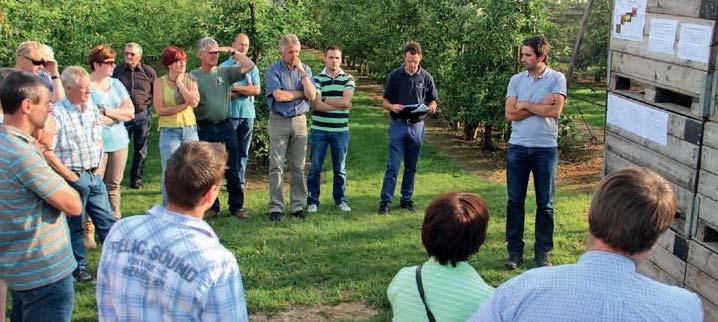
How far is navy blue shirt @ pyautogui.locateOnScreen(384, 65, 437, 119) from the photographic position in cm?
779

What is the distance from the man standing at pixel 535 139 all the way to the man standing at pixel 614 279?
4019 mm

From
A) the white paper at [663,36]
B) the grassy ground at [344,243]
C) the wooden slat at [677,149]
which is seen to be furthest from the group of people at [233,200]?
the white paper at [663,36]

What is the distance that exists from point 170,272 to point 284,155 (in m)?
5.24

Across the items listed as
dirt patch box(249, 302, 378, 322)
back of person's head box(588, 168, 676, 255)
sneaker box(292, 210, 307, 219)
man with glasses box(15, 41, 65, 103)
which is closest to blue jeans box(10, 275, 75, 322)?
dirt patch box(249, 302, 378, 322)

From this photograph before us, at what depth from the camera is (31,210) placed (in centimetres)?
351

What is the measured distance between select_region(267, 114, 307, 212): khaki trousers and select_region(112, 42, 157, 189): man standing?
93.9 inches

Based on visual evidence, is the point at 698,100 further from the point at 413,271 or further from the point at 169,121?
the point at 169,121

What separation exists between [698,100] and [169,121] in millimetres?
4901

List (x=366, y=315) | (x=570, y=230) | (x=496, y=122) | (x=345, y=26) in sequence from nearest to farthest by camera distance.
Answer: (x=366, y=315) < (x=570, y=230) < (x=496, y=122) < (x=345, y=26)

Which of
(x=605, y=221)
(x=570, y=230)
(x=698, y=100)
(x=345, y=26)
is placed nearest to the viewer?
(x=605, y=221)

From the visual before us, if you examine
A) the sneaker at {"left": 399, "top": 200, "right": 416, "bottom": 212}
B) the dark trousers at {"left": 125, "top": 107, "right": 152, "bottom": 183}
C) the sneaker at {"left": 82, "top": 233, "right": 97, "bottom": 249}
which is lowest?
the sneaker at {"left": 399, "top": 200, "right": 416, "bottom": 212}

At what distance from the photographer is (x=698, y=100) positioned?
14.3 feet

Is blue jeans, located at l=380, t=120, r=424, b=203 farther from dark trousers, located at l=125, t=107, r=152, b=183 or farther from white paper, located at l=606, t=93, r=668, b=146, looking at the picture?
dark trousers, located at l=125, t=107, r=152, b=183

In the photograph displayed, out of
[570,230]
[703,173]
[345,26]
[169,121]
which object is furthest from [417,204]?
[345,26]
